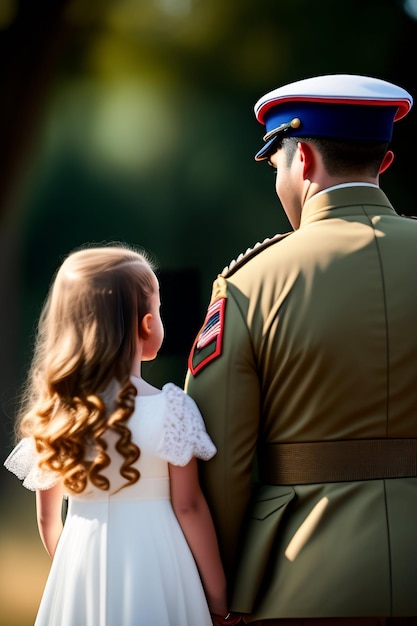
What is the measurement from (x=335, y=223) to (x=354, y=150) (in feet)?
0.49

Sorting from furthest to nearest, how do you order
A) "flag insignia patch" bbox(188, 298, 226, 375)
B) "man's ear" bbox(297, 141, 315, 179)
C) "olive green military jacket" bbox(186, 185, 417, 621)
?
"man's ear" bbox(297, 141, 315, 179) < "flag insignia patch" bbox(188, 298, 226, 375) < "olive green military jacket" bbox(186, 185, 417, 621)

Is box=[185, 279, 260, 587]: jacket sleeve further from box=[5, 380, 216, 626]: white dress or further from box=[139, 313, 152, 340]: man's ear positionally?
box=[139, 313, 152, 340]: man's ear

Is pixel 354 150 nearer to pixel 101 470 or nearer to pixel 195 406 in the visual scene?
pixel 195 406

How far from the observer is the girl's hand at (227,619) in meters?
1.78

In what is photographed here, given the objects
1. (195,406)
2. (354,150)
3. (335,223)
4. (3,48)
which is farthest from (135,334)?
(3,48)

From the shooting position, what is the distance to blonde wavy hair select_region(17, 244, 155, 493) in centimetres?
174

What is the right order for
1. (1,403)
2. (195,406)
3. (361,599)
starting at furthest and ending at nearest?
(1,403), (195,406), (361,599)

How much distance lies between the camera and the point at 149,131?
3.17 metres

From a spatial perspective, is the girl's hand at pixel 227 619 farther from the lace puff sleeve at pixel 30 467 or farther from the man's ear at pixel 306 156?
the man's ear at pixel 306 156

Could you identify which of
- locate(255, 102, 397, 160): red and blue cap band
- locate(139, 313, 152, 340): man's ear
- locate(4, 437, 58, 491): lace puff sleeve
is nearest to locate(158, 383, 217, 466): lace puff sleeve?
locate(139, 313, 152, 340): man's ear

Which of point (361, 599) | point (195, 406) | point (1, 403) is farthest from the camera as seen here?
point (1, 403)

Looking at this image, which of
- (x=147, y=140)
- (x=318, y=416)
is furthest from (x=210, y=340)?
(x=147, y=140)

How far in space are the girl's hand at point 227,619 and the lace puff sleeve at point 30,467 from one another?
0.39 meters

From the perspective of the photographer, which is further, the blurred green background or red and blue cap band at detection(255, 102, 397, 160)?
the blurred green background
